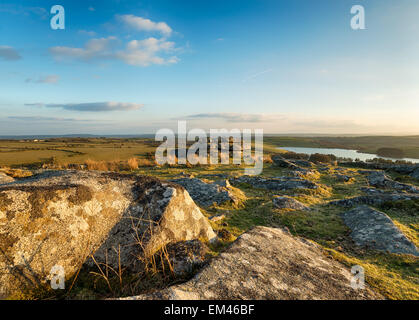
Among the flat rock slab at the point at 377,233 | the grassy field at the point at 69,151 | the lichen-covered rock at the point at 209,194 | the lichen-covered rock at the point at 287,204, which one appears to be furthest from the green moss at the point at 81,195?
the grassy field at the point at 69,151

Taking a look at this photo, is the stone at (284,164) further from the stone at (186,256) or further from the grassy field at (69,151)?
the stone at (186,256)

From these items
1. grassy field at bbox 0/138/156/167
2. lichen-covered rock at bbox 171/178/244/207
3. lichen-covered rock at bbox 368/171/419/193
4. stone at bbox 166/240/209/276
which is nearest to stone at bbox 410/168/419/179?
lichen-covered rock at bbox 368/171/419/193

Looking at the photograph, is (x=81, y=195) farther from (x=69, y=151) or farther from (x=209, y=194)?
(x=69, y=151)

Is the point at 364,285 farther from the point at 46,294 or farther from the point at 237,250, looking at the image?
the point at 46,294

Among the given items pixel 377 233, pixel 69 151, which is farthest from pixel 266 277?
pixel 69 151

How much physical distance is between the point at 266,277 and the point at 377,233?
6.04m

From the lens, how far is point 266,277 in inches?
115

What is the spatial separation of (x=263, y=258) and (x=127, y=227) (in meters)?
2.55

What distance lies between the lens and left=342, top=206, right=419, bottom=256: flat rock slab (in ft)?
18.9

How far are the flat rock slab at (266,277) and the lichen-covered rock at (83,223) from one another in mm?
1190

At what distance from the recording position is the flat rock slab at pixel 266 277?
2.49 m

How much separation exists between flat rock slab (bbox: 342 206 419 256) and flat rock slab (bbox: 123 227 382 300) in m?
3.32

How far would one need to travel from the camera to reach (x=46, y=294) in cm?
257
